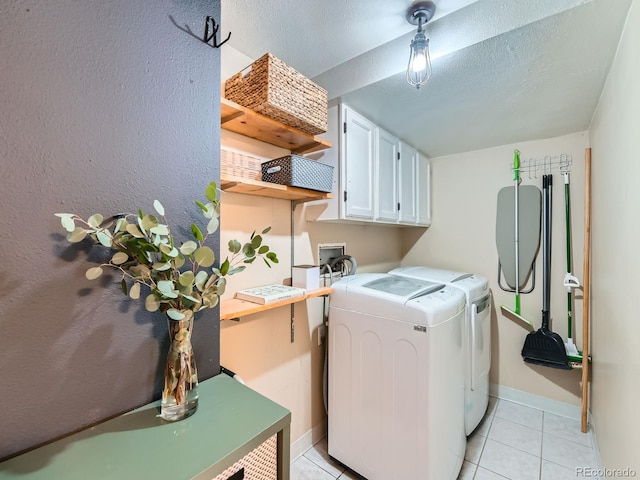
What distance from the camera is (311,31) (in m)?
1.33

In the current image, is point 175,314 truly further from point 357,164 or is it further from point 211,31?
point 357,164

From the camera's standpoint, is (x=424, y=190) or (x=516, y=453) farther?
(x=424, y=190)

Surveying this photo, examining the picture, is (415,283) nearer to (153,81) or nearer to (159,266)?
(159,266)

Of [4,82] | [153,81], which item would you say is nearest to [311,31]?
[153,81]

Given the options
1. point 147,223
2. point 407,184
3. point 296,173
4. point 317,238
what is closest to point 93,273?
point 147,223

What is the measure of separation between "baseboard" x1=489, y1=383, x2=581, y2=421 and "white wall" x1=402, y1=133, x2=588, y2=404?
4 centimetres

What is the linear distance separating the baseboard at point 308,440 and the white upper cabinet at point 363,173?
143 centimetres

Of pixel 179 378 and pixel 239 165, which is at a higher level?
pixel 239 165

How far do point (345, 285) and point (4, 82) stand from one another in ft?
4.95

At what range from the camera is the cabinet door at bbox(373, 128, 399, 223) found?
192cm

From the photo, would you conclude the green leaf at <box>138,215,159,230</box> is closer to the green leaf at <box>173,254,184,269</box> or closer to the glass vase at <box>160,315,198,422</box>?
the green leaf at <box>173,254,184,269</box>

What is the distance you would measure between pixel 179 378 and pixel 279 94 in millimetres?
1131

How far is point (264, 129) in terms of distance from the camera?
4.58 ft

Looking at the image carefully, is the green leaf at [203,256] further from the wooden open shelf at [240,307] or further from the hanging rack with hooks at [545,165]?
the hanging rack with hooks at [545,165]
